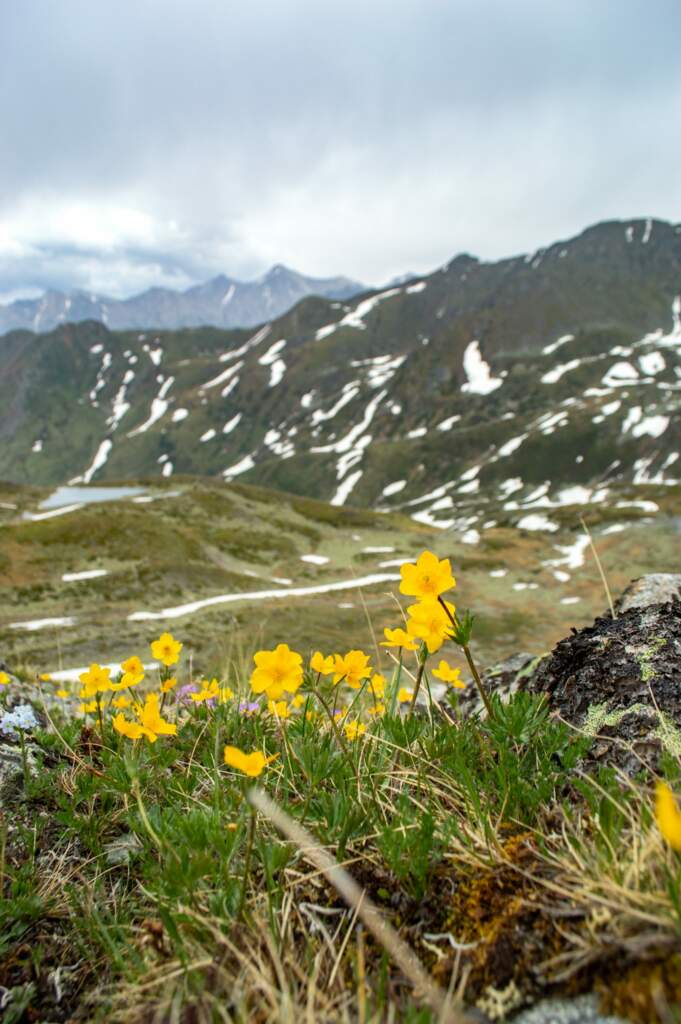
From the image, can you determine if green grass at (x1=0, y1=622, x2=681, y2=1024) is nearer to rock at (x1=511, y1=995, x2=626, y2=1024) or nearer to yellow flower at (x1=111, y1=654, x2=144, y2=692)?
rock at (x1=511, y1=995, x2=626, y2=1024)

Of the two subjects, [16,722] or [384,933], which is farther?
[16,722]

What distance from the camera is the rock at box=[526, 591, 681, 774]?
274 cm

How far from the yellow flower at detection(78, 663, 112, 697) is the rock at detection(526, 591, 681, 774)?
280 centimetres

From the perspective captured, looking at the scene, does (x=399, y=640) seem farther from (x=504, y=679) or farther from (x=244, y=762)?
(x=504, y=679)

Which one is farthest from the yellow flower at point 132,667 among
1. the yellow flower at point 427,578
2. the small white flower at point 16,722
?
the yellow flower at point 427,578

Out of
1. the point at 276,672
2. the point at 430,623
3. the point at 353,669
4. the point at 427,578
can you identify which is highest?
the point at 427,578

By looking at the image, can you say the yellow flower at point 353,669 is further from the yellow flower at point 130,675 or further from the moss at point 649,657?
the moss at point 649,657

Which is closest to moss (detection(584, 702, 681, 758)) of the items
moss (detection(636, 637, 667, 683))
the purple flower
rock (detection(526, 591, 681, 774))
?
rock (detection(526, 591, 681, 774))

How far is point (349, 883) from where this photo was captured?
2014 millimetres

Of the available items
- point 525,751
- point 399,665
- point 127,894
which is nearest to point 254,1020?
point 127,894

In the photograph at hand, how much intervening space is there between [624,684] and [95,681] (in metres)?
3.22

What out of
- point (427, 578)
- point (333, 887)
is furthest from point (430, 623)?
point (333, 887)

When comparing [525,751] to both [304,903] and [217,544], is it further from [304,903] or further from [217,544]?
[217,544]

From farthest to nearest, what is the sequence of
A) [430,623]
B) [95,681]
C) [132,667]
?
[132,667], [95,681], [430,623]
